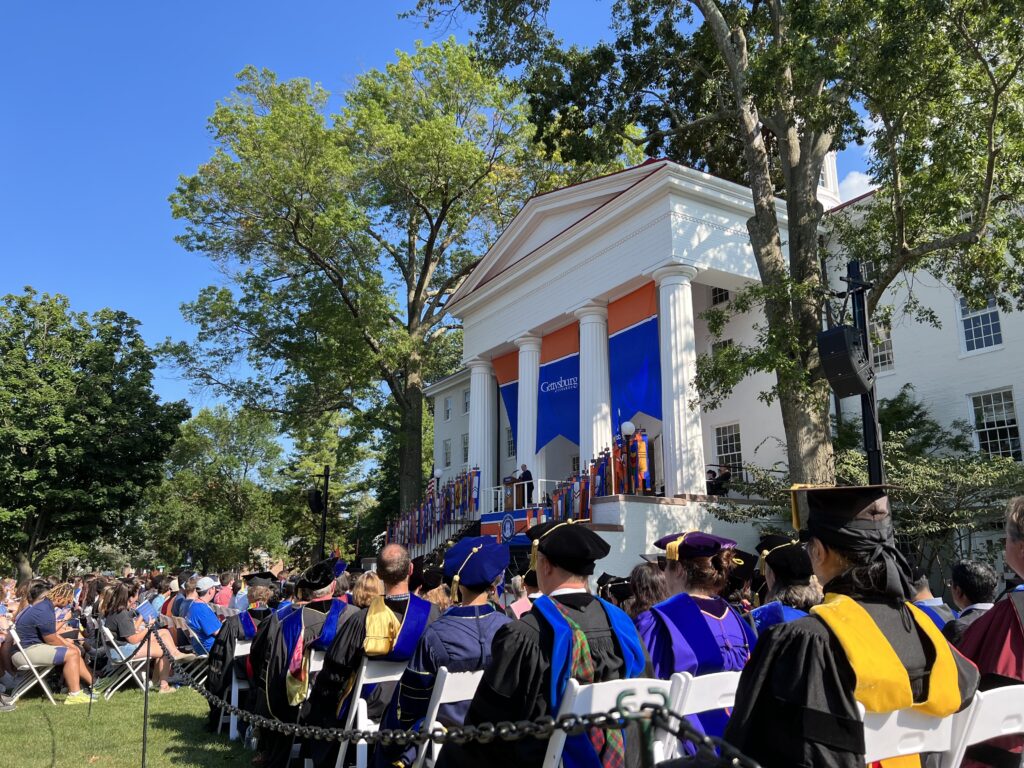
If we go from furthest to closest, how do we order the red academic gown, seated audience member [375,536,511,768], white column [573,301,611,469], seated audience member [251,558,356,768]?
white column [573,301,611,469] < seated audience member [251,558,356,768] < seated audience member [375,536,511,768] < the red academic gown

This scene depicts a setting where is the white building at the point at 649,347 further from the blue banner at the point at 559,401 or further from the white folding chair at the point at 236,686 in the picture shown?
the white folding chair at the point at 236,686

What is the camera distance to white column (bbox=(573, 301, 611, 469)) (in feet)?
71.8

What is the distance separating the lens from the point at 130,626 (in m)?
12.0

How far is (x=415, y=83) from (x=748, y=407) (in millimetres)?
A: 19085

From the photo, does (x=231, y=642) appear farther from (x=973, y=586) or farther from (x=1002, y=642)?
(x=1002, y=642)

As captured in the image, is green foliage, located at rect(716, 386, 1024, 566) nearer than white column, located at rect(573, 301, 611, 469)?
Yes

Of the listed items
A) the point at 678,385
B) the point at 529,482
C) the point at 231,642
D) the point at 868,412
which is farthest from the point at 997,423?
the point at 231,642

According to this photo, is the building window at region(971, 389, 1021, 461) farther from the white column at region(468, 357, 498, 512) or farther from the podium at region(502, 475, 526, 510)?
the white column at region(468, 357, 498, 512)

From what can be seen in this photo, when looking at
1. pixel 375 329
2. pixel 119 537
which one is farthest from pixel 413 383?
pixel 119 537

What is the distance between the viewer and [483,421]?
2880 cm

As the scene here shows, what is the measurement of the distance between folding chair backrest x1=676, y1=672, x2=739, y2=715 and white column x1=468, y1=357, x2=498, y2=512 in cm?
2447

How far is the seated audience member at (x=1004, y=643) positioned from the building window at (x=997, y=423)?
55.6 ft

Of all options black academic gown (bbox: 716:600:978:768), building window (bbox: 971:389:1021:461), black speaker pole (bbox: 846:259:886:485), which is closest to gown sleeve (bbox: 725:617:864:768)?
black academic gown (bbox: 716:600:978:768)

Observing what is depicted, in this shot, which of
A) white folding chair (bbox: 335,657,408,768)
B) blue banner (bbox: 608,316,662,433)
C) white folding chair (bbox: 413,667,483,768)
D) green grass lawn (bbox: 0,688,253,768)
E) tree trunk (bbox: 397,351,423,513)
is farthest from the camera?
tree trunk (bbox: 397,351,423,513)
